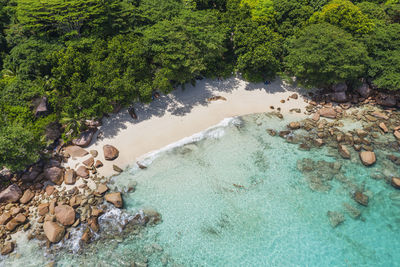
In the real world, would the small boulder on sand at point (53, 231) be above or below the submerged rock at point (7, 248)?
above

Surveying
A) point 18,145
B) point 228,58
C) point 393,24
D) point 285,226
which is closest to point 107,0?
point 228,58

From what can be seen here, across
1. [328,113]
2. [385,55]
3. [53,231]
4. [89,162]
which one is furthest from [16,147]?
[385,55]

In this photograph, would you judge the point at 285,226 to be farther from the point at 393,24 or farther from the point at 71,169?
the point at 393,24

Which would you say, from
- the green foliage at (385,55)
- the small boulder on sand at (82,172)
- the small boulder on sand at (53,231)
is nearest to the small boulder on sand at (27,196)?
the small boulder on sand at (53,231)

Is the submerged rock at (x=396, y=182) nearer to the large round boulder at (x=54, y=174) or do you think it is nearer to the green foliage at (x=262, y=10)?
the green foliage at (x=262, y=10)

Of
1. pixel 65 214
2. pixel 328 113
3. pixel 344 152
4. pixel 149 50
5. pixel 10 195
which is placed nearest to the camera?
pixel 65 214

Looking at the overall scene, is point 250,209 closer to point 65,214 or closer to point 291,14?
point 65,214

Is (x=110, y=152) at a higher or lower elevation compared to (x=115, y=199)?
higher
